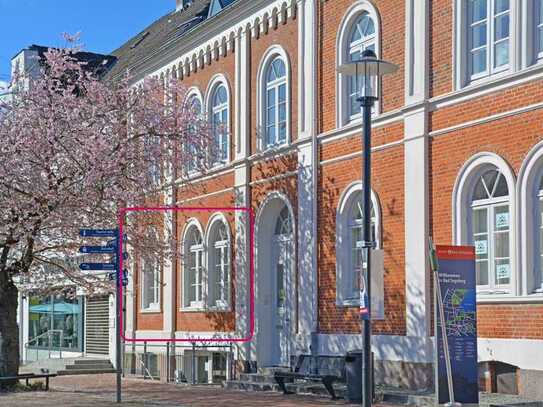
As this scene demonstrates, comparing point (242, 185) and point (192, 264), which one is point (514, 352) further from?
point (192, 264)

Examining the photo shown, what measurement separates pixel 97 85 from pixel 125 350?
36.1ft

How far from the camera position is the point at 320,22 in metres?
21.9

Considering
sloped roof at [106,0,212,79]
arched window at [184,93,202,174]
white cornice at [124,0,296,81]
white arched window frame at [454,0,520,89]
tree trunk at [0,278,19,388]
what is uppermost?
sloped roof at [106,0,212,79]

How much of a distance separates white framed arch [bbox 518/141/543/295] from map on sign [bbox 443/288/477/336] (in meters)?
1.65

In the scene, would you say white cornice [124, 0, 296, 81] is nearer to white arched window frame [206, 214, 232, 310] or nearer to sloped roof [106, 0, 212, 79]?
sloped roof [106, 0, 212, 79]

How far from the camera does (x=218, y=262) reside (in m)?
27.0

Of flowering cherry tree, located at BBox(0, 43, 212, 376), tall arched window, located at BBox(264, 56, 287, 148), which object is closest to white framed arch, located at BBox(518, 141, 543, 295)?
tall arched window, located at BBox(264, 56, 287, 148)

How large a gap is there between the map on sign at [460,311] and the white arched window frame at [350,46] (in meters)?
6.72

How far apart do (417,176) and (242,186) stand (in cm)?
761

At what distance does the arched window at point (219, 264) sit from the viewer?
26.2 meters

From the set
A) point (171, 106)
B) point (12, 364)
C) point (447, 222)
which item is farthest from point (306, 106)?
point (12, 364)

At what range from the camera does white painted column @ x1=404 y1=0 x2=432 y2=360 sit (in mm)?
18062

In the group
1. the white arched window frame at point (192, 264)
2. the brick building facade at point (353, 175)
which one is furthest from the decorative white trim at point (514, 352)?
the white arched window frame at point (192, 264)

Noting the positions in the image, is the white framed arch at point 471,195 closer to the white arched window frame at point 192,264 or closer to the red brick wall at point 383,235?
the red brick wall at point 383,235
